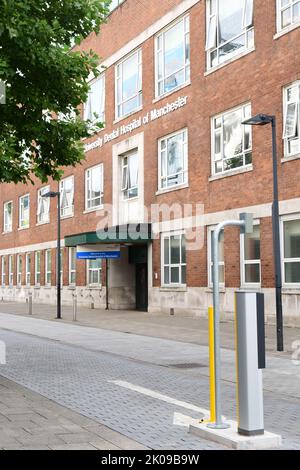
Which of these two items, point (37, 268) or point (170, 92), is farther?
point (37, 268)

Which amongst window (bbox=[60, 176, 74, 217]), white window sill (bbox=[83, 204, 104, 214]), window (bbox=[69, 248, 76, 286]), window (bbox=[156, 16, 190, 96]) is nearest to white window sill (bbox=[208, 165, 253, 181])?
window (bbox=[156, 16, 190, 96])

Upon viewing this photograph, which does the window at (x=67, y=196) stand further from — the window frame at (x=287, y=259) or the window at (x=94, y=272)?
the window frame at (x=287, y=259)

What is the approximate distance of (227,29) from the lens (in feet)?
74.7

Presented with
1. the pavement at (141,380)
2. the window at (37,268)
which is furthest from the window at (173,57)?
the window at (37,268)

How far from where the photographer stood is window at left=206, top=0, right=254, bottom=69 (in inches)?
847

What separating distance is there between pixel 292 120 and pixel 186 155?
6146mm

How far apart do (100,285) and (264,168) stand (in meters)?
13.8

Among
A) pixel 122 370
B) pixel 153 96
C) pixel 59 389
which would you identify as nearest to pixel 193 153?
pixel 153 96

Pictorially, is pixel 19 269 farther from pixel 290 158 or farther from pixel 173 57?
pixel 290 158

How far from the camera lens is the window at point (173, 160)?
82.1 ft

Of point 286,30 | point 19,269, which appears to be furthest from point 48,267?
point 286,30

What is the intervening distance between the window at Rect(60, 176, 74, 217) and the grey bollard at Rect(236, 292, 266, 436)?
97.9 feet

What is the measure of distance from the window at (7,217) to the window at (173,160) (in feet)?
75.7

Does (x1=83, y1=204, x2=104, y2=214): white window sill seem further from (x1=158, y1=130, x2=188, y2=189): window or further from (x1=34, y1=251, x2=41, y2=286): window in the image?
(x1=34, y1=251, x2=41, y2=286): window
